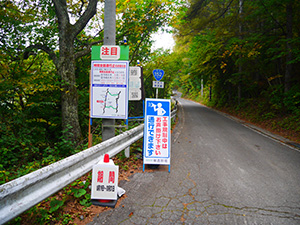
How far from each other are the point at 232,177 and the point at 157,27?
23.2 ft

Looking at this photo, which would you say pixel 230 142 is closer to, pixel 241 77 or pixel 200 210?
pixel 200 210

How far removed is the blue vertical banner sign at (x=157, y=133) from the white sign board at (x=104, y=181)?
160 cm

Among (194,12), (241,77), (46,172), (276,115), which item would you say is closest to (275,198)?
(46,172)

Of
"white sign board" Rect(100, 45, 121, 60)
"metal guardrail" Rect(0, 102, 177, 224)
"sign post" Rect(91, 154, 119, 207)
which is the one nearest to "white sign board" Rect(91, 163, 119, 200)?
"sign post" Rect(91, 154, 119, 207)

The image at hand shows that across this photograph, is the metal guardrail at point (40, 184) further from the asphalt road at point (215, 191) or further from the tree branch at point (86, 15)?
the tree branch at point (86, 15)

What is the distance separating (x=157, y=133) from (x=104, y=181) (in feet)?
6.71

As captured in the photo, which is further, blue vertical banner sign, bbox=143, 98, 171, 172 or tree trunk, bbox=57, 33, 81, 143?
tree trunk, bbox=57, 33, 81, 143

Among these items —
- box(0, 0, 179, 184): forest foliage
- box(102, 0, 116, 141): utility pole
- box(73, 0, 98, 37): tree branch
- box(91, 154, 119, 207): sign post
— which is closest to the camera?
box(91, 154, 119, 207): sign post

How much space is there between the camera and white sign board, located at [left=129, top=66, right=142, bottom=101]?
5113 mm

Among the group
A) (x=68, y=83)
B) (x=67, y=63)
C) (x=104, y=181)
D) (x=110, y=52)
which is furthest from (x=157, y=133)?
(x=67, y=63)

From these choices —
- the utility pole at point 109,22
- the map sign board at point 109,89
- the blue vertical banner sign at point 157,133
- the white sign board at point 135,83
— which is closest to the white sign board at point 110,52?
the map sign board at point 109,89

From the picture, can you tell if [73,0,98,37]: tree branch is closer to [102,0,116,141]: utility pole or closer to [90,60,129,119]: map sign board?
[102,0,116,141]: utility pole

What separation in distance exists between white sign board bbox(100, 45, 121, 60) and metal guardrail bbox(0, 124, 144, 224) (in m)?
2.20

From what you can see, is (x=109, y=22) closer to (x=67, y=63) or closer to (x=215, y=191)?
(x=67, y=63)
